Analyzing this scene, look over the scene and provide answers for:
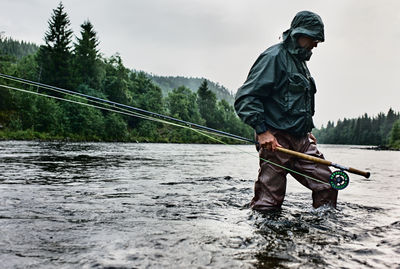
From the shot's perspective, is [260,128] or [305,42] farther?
[305,42]

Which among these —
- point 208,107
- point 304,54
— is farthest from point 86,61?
point 304,54

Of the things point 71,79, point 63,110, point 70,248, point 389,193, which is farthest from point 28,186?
point 71,79

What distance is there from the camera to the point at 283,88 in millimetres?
4180

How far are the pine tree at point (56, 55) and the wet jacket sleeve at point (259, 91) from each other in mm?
51627

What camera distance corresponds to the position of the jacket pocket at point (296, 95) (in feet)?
13.5

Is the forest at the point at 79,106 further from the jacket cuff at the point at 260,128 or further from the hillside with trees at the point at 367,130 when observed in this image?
the hillside with trees at the point at 367,130

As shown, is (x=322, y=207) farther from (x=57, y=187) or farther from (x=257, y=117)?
(x=57, y=187)

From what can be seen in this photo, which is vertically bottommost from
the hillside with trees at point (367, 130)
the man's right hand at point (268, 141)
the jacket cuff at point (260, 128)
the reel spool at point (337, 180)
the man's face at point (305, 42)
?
the reel spool at point (337, 180)

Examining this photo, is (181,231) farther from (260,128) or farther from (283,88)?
(283,88)

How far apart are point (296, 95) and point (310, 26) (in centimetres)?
86

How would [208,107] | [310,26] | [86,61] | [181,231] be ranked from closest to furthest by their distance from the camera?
[181,231] → [310,26] → [86,61] → [208,107]

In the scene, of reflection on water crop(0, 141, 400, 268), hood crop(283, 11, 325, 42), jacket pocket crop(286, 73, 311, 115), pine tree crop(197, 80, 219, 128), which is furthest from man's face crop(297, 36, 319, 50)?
pine tree crop(197, 80, 219, 128)

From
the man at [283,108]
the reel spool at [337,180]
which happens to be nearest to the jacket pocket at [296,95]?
the man at [283,108]

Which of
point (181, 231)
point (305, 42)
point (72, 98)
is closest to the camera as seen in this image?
point (181, 231)
